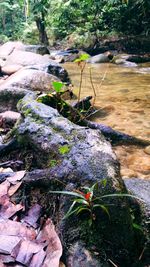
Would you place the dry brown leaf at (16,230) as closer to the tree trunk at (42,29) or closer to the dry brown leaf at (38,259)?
the dry brown leaf at (38,259)

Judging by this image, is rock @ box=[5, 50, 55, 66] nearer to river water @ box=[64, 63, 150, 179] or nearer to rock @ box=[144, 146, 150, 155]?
river water @ box=[64, 63, 150, 179]

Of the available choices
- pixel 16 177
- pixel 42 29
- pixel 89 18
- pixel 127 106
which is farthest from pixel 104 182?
pixel 42 29

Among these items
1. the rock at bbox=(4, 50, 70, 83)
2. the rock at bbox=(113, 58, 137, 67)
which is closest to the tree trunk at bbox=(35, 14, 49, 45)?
the rock at bbox=(113, 58, 137, 67)

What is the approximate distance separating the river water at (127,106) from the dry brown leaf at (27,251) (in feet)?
6.07

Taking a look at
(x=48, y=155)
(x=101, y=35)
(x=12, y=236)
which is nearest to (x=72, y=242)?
(x=12, y=236)

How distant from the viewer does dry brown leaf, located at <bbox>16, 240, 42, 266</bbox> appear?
6.29ft

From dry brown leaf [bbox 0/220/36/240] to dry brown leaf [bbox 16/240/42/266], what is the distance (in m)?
0.08

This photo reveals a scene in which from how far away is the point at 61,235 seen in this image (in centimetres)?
207

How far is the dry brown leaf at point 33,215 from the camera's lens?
2.26 meters

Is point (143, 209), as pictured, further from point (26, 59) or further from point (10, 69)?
point (26, 59)

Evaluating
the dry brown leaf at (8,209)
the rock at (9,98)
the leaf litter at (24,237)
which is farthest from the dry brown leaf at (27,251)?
the rock at (9,98)

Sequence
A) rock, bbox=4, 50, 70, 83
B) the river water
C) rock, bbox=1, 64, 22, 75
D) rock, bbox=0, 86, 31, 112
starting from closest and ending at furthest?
the river water < rock, bbox=0, 86, 31, 112 < rock, bbox=4, 50, 70, 83 < rock, bbox=1, 64, 22, 75

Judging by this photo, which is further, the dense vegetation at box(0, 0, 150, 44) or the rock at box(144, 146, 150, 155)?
the dense vegetation at box(0, 0, 150, 44)

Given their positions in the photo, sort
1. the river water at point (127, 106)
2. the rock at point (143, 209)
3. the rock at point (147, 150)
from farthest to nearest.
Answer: the rock at point (147, 150) → the river water at point (127, 106) → the rock at point (143, 209)
